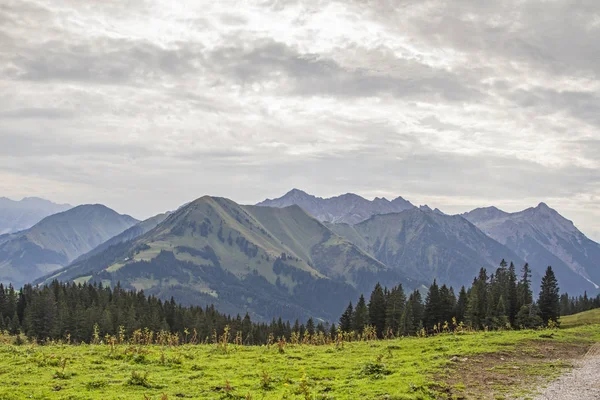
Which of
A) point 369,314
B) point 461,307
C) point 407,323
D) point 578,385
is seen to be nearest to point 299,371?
point 578,385

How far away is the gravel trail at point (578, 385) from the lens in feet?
74.0

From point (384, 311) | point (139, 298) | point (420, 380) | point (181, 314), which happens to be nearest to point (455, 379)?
point (420, 380)

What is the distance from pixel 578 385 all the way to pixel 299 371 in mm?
16436

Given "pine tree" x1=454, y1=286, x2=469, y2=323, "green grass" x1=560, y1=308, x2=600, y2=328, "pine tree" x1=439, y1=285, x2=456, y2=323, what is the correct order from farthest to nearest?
1. "pine tree" x1=439, y1=285, x2=456, y2=323
2. "pine tree" x1=454, y1=286, x2=469, y2=323
3. "green grass" x1=560, y1=308, x2=600, y2=328

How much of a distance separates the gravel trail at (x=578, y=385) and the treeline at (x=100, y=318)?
57.2 meters

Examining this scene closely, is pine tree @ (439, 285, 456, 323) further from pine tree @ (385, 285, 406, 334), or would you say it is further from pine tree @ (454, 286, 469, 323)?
pine tree @ (385, 285, 406, 334)

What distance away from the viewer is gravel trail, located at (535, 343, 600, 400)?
74.0 feet

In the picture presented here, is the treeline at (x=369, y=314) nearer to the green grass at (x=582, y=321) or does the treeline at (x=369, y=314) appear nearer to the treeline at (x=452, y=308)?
the treeline at (x=452, y=308)

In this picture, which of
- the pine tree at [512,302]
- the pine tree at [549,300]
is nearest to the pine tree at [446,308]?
the pine tree at [512,302]

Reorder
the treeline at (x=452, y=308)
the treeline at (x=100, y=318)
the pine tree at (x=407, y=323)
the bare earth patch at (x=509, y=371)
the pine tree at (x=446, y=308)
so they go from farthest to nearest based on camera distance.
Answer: the treeline at (x=100, y=318), the pine tree at (x=446, y=308), the pine tree at (x=407, y=323), the treeline at (x=452, y=308), the bare earth patch at (x=509, y=371)

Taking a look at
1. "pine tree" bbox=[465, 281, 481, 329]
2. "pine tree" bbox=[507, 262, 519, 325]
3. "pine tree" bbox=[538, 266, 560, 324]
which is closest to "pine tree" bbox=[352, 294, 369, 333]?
"pine tree" bbox=[465, 281, 481, 329]

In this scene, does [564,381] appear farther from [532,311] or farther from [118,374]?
[532,311]

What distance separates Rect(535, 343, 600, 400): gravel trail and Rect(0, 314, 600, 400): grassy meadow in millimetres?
903

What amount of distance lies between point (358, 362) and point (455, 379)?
825cm
